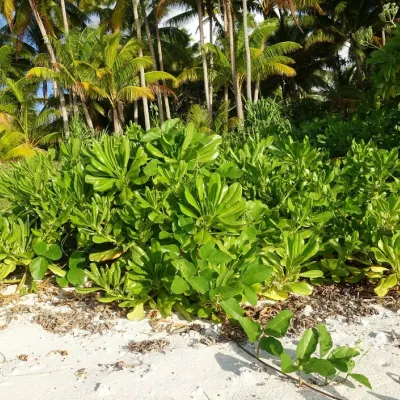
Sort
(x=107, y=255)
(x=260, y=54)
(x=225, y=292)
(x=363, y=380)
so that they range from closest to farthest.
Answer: (x=363, y=380) < (x=225, y=292) < (x=107, y=255) < (x=260, y=54)

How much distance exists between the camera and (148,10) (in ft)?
75.0

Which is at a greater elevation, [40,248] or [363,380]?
[40,248]

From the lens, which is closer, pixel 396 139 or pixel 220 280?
pixel 220 280

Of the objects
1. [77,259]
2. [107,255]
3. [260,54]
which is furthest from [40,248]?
[260,54]

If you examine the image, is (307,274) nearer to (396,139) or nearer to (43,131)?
(396,139)

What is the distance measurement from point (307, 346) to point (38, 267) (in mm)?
1493

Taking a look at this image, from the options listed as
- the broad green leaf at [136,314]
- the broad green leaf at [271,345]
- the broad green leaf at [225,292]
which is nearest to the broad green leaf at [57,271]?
the broad green leaf at [136,314]

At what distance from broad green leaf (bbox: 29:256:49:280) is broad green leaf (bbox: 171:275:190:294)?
2.77 ft

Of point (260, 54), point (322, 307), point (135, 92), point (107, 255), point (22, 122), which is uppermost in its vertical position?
point (260, 54)

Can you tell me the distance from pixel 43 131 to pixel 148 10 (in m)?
8.51

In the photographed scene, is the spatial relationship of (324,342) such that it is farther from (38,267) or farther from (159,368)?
(38,267)

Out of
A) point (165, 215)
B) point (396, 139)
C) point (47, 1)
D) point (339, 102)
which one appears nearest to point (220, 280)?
point (165, 215)

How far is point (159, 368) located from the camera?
A: 5.82 ft

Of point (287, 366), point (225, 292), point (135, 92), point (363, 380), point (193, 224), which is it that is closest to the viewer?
point (363, 380)
